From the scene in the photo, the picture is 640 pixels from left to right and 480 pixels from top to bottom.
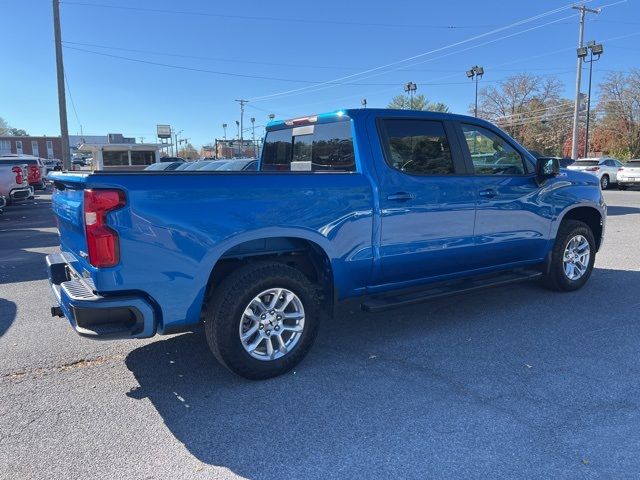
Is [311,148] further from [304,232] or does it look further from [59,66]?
[59,66]

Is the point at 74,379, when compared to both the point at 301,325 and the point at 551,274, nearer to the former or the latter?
the point at 301,325

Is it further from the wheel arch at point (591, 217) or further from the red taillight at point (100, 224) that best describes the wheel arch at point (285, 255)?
the wheel arch at point (591, 217)

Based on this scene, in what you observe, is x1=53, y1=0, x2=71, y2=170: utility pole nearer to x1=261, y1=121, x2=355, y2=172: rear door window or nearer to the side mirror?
x1=261, y1=121, x2=355, y2=172: rear door window

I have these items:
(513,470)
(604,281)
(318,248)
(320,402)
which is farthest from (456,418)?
(604,281)

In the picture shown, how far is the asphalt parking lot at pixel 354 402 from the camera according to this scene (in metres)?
2.77

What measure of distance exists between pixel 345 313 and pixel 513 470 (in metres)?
2.92

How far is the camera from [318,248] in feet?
13.1

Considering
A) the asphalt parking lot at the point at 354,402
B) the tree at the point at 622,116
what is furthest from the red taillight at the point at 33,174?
the tree at the point at 622,116

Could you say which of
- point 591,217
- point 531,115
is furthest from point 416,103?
point 591,217

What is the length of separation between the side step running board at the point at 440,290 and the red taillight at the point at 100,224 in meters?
2.05

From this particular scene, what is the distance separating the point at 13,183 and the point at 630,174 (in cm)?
2674

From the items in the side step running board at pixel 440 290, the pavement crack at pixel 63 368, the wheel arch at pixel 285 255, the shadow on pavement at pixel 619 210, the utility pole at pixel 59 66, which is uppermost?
the utility pole at pixel 59 66

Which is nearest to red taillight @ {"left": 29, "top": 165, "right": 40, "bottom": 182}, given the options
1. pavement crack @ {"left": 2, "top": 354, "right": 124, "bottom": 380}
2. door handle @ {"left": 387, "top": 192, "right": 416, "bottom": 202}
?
pavement crack @ {"left": 2, "top": 354, "right": 124, "bottom": 380}

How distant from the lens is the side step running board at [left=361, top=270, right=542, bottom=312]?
4.27 meters
